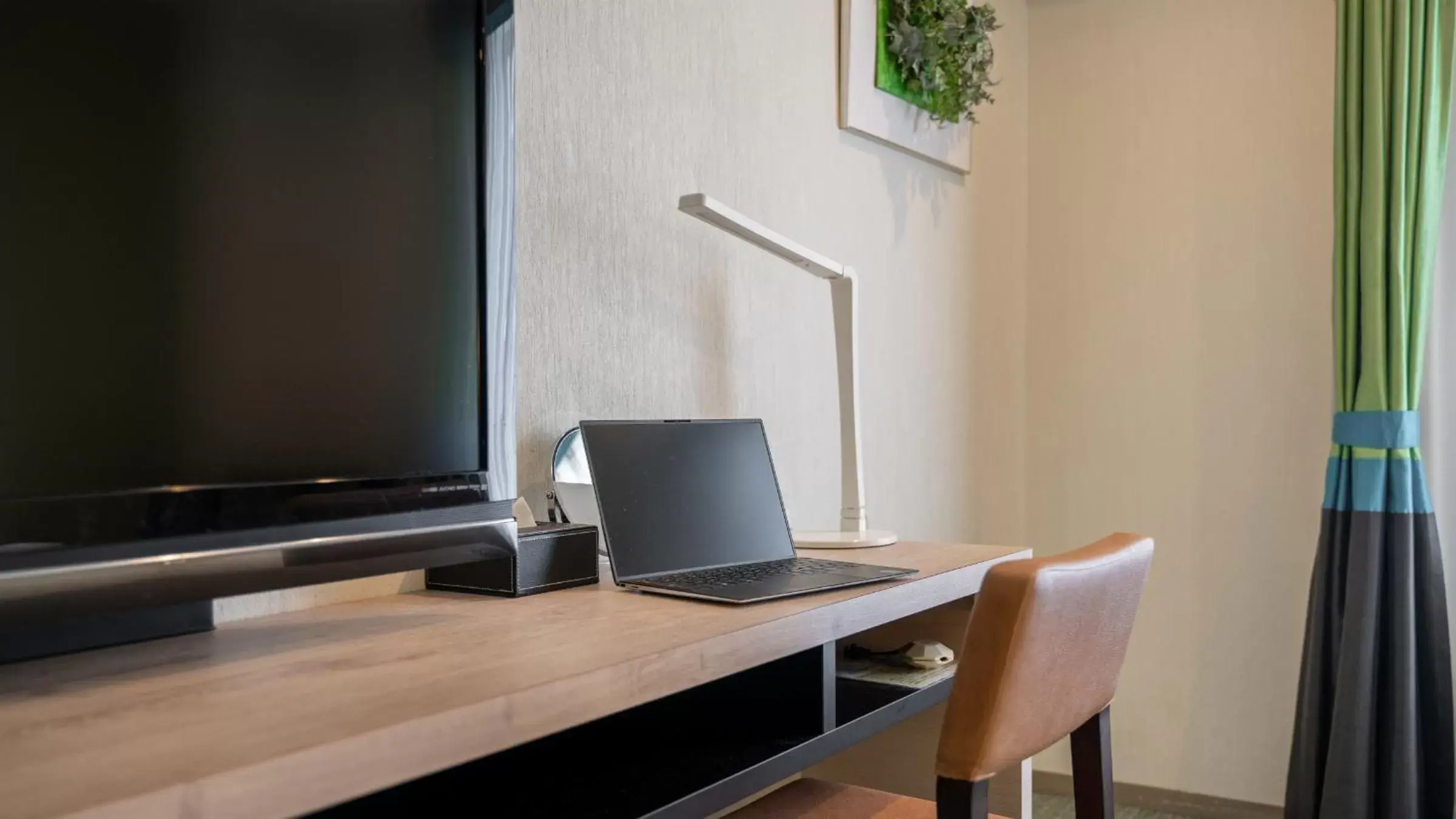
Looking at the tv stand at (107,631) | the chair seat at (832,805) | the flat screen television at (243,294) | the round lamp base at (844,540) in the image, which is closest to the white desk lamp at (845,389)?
the round lamp base at (844,540)

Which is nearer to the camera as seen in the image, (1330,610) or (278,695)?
(278,695)

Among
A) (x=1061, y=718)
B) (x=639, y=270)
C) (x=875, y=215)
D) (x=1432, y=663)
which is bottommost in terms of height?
(x=1432, y=663)

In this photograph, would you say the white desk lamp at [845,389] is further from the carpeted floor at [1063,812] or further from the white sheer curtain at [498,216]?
the carpeted floor at [1063,812]

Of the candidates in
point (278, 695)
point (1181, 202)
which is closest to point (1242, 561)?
point (1181, 202)

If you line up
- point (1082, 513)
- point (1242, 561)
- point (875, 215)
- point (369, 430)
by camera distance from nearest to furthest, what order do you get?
point (369, 430) → point (875, 215) → point (1242, 561) → point (1082, 513)

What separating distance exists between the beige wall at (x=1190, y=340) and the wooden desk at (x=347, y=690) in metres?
1.82

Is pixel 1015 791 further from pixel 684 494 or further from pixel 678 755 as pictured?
pixel 678 755

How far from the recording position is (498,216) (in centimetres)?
115

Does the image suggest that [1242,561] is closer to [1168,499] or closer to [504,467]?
[1168,499]

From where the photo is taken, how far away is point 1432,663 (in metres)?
2.31

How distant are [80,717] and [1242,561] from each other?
2578 mm

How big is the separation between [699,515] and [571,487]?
16 centimetres

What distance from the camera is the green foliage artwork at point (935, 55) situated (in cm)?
223

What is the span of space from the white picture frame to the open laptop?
83cm
